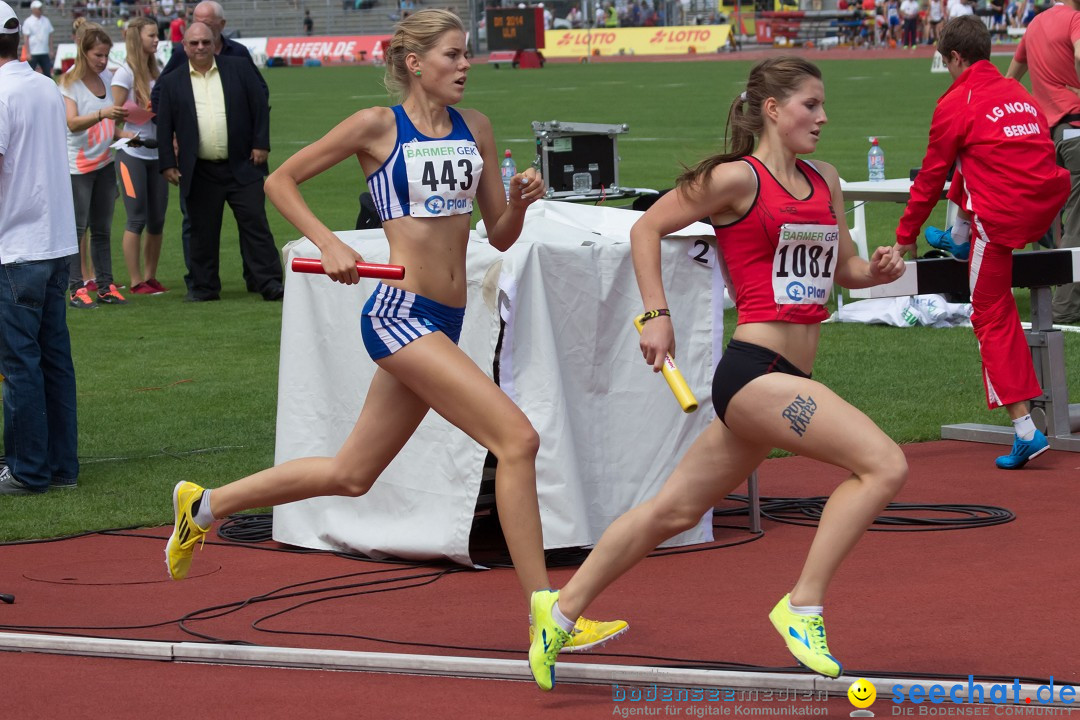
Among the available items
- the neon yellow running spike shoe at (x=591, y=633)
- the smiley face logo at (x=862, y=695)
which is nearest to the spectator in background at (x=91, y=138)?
the neon yellow running spike shoe at (x=591, y=633)

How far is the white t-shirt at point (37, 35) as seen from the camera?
4128cm

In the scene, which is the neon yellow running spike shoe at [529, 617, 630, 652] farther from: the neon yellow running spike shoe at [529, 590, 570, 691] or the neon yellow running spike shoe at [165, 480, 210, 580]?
the neon yellow running spike shoe at [165, 480, 210, 580]

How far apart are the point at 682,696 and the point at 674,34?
189 feet

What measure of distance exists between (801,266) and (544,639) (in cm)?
134

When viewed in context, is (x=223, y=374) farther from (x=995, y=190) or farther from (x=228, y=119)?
(x=995, y=190)

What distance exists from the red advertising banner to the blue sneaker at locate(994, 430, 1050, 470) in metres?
57.4

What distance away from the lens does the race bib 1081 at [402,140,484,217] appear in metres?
5.32

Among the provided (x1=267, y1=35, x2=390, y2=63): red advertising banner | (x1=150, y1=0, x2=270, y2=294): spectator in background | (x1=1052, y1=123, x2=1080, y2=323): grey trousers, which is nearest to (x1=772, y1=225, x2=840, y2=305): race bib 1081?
(x1=1052, y1=123, x2=1080, y2=323): grey trousers

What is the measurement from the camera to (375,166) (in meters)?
5.38

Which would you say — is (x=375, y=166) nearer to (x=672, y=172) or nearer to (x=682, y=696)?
(x=682, y=696)

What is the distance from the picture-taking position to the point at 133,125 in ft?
46.6

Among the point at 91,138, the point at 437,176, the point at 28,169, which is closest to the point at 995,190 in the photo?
the point at 437,176

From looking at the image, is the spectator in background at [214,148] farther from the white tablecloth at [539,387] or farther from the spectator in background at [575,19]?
the spectator in background at [575,19]

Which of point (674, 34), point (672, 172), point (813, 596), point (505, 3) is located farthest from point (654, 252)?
point (505, 3)
